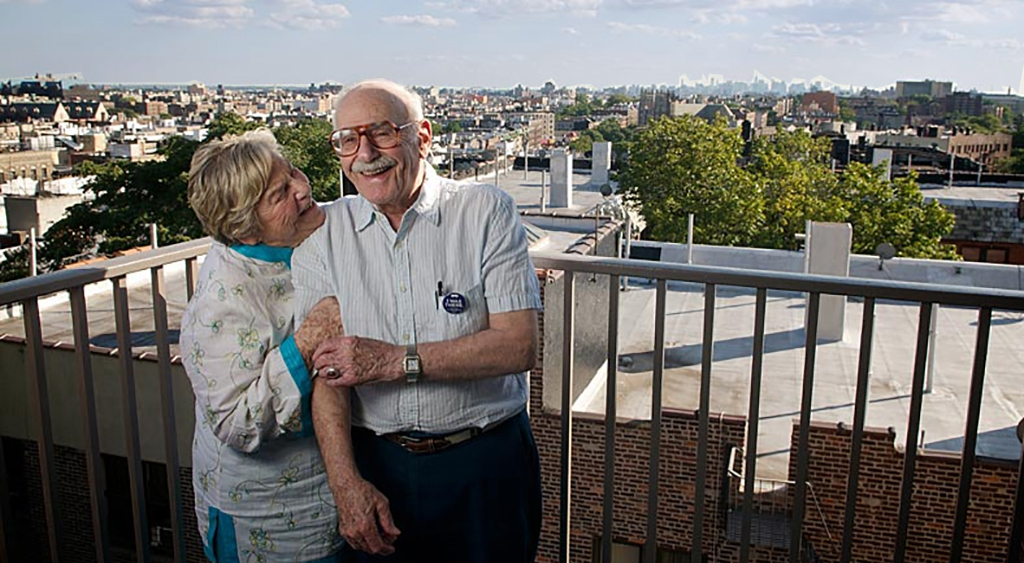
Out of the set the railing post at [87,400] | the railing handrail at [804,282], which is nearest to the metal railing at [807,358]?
the railing handrail at [804,282]

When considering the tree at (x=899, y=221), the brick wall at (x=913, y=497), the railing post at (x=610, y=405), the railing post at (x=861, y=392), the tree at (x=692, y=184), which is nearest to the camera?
the railing post at (x=861, y=392)

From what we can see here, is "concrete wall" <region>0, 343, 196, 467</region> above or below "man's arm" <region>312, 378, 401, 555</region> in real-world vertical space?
below

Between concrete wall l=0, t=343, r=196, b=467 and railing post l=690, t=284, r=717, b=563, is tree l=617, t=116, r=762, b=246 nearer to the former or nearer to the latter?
concrete wall l=0, t=343, r=196, b=467

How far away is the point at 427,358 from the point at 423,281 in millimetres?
166

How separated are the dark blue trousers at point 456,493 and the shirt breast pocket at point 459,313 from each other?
9.5 inches

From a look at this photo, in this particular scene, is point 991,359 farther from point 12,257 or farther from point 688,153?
point 12,257

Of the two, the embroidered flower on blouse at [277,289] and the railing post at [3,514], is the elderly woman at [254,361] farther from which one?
the railing post at [3,514]

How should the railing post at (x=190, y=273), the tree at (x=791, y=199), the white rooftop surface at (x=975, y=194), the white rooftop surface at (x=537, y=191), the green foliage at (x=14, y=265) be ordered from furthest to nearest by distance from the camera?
the white rooftop surface at (x=975, y=194)
the green foliage at (x=14, y=265)
the white rooftop surface at (x=537, y=191)
the tree at (x=791, y=199)
the railing post at (x=190, y=273)

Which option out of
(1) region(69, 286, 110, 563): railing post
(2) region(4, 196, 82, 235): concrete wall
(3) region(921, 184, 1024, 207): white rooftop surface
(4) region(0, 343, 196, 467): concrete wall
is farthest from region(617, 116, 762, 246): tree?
(1) region(69, 286, 110, 563): railing post

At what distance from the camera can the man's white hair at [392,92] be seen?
6.13ft

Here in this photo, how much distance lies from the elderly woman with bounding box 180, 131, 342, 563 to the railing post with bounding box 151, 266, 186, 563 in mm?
483

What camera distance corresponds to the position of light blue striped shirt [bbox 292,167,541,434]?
6.09ft

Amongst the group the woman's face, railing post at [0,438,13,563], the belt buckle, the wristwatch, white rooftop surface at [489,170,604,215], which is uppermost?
the woman's face

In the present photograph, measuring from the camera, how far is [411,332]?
6.10 feet
